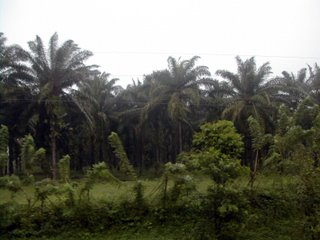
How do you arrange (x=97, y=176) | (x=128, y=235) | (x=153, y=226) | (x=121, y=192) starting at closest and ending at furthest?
1. (x=97, y=176)
2. (x=128, y=235)
3. (x=153, y=226)
4. (x=121, y=192)

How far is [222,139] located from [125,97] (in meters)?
19.6

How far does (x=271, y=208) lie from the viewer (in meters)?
12.4

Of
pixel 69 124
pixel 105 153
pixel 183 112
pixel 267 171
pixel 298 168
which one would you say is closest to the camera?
pixel 298 168

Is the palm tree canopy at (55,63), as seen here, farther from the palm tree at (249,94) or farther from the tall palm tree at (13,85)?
the palm tree at (249,94)

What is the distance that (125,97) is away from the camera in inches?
1254

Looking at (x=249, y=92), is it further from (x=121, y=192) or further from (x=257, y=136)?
(x=121, y=192)

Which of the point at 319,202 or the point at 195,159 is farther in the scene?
the point at 195,159

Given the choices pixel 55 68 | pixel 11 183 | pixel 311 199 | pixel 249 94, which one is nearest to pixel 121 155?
pixel 11 183

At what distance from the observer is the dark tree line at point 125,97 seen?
22.7 metres

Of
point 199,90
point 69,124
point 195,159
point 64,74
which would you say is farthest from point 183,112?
point 195,159

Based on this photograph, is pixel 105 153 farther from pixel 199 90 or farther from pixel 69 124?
pixel 199 90

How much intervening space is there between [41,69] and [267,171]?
1575 cm

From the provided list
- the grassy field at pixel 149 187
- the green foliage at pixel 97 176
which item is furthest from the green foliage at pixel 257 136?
the green foliage at pixel 97 176

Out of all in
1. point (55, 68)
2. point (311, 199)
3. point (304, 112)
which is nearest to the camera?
point (311, 199)
